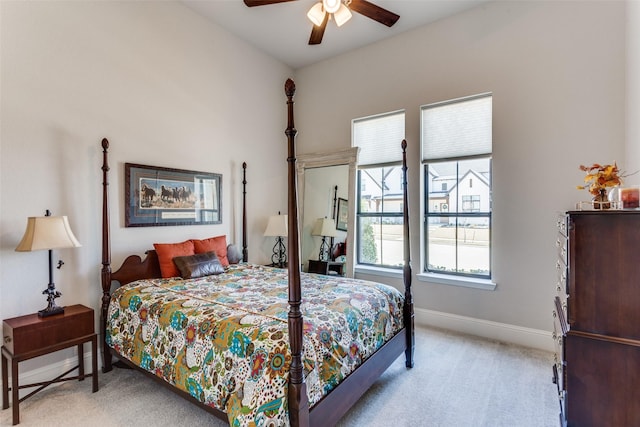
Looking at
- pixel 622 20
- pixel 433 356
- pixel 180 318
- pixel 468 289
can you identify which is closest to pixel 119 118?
pixel 180 318

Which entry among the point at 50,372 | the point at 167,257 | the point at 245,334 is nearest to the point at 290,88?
the point at 245,334

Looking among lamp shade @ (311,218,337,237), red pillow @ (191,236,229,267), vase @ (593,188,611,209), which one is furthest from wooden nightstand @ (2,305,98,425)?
vase @ (593,188,611,209)

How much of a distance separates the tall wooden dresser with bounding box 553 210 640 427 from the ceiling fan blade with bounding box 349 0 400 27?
7.09ft

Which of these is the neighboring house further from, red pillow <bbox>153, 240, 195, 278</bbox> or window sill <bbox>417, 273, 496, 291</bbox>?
red pillow <bbox>153, 240, 195, 278</bbox>

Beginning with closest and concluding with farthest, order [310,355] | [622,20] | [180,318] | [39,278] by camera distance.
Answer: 1. [310,355]
2. [180,318]
3. [39,278]
4. [622,20]

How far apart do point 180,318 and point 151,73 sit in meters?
2.60

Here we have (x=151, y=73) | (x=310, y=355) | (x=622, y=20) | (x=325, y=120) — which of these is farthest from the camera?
(x=325, y=120)

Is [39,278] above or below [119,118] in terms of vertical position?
below

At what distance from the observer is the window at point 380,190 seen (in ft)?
13.3

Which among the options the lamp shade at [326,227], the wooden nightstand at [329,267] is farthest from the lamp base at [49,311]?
the lamp shade at [326,227]

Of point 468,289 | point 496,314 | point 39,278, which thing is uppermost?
point 39,278

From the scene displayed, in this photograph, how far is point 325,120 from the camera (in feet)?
15.1

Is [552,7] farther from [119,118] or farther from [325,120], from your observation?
[119,118]

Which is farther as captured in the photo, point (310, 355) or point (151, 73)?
point (151, 73)
